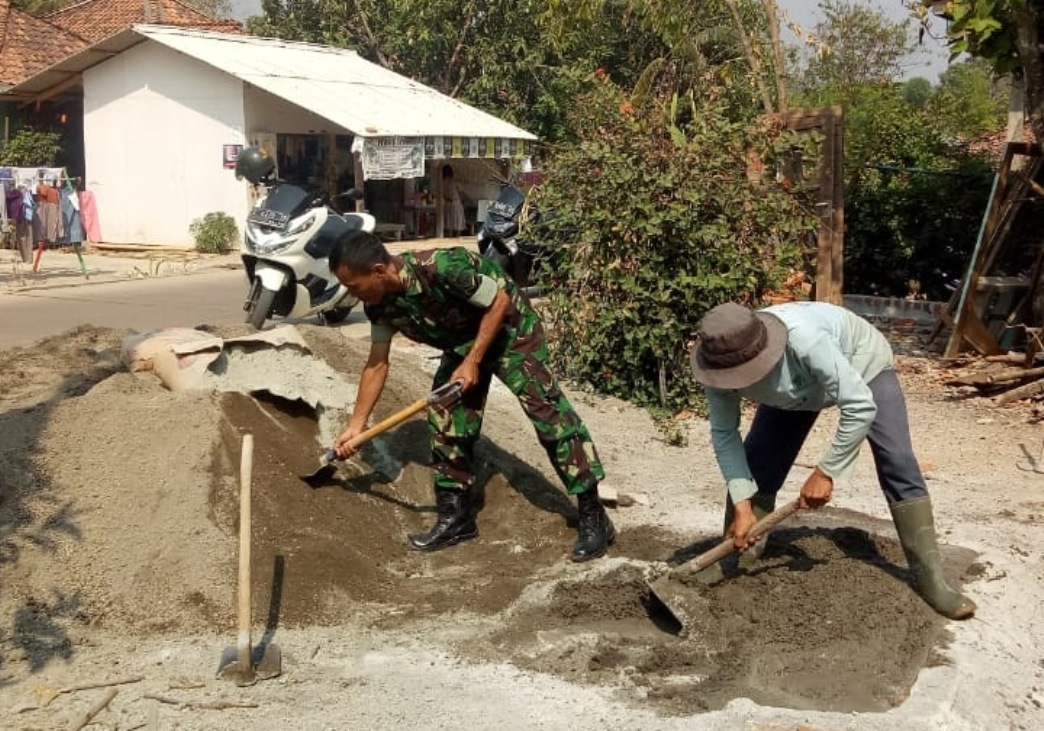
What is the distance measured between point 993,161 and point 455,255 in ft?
33.5

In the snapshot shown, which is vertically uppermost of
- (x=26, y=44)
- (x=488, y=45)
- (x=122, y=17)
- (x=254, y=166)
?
(x=122, y=17)

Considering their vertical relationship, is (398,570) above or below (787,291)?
below

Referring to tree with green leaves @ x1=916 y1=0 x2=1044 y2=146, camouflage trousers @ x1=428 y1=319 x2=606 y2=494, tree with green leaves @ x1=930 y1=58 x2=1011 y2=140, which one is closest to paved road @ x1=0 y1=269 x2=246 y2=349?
camouflage trousers @ x1=428 y1=319 x2=606 y2=494

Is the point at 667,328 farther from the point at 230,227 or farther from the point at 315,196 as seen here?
the point at 230,227

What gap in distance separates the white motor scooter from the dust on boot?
5033 millimetres

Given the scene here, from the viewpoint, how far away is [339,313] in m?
9.93

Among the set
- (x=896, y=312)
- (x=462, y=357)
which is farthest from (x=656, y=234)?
(x=896, y=312)

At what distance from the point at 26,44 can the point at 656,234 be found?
20.7 meters

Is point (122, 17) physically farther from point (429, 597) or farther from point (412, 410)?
point (429, 597)

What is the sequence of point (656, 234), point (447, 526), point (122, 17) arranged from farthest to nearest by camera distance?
point (122, 17) < point (656, 234) < point (447, 526)

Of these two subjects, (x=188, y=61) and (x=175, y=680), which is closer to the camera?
(x=175, y=680)

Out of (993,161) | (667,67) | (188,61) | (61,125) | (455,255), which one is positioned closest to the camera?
(455,255)

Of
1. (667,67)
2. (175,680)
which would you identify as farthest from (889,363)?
(667,67)

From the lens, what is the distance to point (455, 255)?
4.57 m
